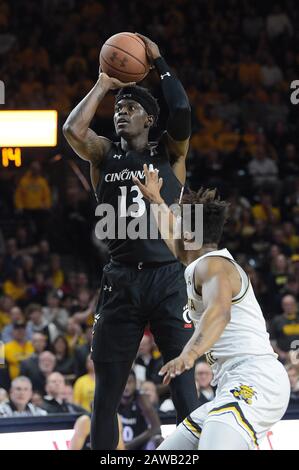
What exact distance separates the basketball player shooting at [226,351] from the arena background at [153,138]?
4955mm

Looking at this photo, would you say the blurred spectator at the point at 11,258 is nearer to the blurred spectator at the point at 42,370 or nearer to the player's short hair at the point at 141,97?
the blurred spectator at the point at 42,370

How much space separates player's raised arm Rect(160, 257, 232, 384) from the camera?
4406mm

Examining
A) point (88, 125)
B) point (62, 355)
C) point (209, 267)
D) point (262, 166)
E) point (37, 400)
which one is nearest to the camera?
point (209, 267)

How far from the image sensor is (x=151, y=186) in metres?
5.71

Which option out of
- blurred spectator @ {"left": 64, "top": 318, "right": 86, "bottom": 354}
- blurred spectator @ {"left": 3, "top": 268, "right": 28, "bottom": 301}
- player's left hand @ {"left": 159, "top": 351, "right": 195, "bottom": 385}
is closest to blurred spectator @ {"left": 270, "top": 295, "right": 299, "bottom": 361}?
blurred spectator @ {"left": 64, "top": 318, "right": 86, "bottom": 354}

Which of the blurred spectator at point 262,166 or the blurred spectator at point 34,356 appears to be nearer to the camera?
the blurred spectator at point 34,356

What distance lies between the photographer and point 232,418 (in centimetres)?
465

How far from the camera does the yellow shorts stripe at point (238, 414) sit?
A: 4.66 metres

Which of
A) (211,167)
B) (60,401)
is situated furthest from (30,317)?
(211,167)

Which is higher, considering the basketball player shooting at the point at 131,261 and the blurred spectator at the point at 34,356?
the basketball player shooting at the point at 131,261

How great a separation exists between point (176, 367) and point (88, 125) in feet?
6.94

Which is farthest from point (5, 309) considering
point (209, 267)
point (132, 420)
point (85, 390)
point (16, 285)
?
point (209, 267)

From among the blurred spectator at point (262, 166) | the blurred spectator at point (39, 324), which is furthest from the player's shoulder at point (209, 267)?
the blurred spectator at point (262, 166)

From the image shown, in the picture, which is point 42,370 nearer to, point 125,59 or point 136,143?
point 136,143
